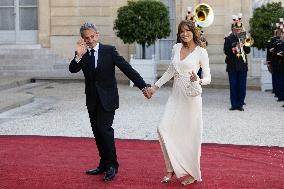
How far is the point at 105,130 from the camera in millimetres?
5586

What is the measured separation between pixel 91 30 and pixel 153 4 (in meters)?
9.67

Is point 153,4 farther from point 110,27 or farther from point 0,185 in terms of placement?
point 0,185

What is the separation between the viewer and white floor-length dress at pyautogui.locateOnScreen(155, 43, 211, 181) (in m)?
5.42

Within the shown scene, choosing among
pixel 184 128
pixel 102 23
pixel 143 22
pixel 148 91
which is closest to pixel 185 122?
pixel 184 128

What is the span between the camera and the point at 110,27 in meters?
17.0

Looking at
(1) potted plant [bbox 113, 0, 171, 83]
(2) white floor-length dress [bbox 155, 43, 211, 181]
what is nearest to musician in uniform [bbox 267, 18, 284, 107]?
(1) potted plant [bbox 113, 0, 171, 83]

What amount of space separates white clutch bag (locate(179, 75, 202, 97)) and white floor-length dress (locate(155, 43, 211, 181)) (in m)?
0.04

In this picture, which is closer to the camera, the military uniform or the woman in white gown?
the woman in white gown

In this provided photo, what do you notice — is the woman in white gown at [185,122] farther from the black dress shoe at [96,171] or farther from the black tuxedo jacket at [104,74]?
the black dress shoe at [96,171]

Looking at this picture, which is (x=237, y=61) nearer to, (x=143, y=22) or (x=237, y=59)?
(x=237, y=59)

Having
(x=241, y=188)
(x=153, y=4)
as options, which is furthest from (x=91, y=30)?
(x=153, y=4)

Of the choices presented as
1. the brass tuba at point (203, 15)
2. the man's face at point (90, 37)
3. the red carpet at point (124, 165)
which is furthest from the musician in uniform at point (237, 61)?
the man's face at point (90, 37)

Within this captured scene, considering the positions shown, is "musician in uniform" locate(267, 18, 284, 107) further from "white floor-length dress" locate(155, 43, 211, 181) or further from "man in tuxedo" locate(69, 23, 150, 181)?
"man in tuxedo" locate(69, 23, 150, 181)

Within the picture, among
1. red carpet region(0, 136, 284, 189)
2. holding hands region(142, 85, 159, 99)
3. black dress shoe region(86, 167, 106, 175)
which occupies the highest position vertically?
holding hands region(142, 85, 159, 99)
